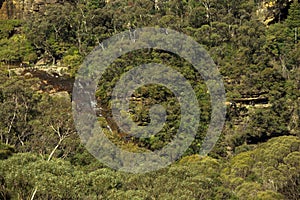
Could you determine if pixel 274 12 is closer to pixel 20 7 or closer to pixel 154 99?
pixel 154 99

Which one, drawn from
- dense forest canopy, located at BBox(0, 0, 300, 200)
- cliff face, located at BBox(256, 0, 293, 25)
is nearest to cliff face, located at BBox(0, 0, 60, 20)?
dense forest canopy, located at BBox(0, 0, 300, 200)

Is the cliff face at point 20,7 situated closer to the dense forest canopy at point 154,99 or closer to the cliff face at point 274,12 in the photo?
the dense forest canopy at point 154,99

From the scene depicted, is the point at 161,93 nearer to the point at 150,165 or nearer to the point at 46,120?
the point at 46,120

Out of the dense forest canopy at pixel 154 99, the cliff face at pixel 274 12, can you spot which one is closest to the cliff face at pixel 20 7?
the dense forest canopy at pixel 154 99

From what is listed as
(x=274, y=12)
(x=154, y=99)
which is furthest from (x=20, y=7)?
(x=274, y=12)

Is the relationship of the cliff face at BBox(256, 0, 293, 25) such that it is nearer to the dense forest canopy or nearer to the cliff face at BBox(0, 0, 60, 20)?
the dense forest canopy

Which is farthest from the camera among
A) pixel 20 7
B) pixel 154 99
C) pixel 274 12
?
pixel 20 7
